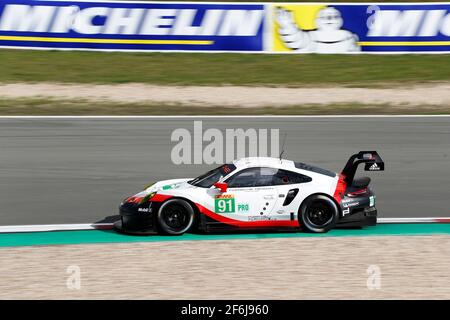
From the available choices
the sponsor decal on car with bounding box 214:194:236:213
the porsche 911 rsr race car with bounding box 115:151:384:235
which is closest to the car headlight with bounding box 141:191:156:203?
the porsche 911 rsr race car with bounding box 115:151:384:235

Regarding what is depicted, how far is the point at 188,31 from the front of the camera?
24.9m

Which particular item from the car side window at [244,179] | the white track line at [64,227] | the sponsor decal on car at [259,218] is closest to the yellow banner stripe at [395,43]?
the white track line at [64,227]

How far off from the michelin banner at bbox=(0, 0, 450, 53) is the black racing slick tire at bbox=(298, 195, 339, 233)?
13479 millimetres

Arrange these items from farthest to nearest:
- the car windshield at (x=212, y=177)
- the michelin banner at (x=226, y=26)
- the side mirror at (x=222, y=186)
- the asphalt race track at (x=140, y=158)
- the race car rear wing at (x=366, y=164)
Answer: the michelin banner at (x=226, y=26) → the asphalt race track at (x=140, y=158) → the race car rear wing at (x=366, y=164) → the car windshield at (x=212, y=177) → the side mirror at (x=222, y=186)

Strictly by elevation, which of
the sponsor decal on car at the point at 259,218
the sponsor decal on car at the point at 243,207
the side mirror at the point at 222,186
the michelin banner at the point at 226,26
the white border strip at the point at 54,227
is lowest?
the white border strip at the point at 54,227

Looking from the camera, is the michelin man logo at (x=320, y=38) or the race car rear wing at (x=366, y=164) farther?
the michelin man logo at (x=320, y=38)

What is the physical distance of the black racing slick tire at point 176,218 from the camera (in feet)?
38.8

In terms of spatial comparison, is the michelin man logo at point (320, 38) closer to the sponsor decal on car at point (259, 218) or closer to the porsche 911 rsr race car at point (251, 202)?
the porsche 911 rsr race car at point (251, 202)

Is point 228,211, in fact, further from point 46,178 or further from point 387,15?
point 387,15

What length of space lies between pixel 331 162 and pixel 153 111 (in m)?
6.02

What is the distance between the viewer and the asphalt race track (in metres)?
13.7

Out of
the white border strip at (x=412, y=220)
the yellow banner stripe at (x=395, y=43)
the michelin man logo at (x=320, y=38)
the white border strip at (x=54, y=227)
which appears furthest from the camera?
the yellow banner stripe at (x=395, y=43)

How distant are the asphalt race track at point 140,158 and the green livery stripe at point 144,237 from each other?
2.12 feet

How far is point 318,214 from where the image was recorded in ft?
39.4
